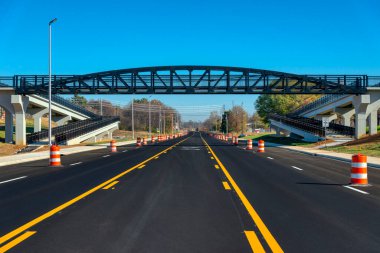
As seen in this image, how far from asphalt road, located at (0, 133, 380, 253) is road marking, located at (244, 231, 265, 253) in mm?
15

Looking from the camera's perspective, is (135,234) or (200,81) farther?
(200,81)

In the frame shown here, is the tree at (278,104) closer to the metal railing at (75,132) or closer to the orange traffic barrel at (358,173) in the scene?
the metal railing at (75,132)

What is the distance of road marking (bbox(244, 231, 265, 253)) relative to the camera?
19.1 ft

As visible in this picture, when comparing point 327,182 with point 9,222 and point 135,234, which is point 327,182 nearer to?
point 135,234

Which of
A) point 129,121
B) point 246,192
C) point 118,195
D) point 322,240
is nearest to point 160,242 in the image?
point 322,240

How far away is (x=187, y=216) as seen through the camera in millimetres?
8172

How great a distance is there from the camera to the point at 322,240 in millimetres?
6422

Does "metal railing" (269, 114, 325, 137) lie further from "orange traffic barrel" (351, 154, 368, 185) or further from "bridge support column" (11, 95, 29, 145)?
"orange traffic barrel" (351, 154, 368, 185)

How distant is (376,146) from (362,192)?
2377 centimetres

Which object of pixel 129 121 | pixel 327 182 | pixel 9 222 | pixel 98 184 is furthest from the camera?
pixel 129 121

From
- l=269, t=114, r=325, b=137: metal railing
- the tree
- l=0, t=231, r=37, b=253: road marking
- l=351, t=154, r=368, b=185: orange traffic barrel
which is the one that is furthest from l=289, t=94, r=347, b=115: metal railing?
l=0, t=231, r=37, b=253: road marking

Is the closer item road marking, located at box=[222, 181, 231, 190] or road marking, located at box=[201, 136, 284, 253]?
road marking, located at box=[201, 136, 284, 253]

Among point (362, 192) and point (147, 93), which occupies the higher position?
point (147, 93)

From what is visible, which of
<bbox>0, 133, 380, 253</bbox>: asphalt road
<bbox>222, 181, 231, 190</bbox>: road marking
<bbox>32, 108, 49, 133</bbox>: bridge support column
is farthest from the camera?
<bbox>32, 108, 49, 133</bbox>: bridge support column
